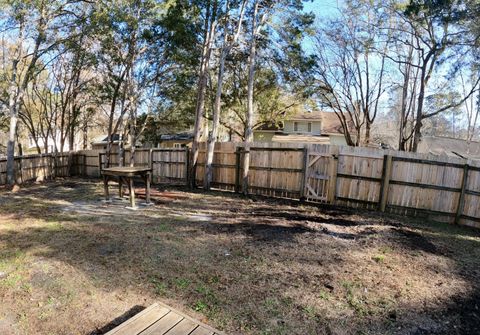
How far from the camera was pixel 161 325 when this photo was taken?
253cm

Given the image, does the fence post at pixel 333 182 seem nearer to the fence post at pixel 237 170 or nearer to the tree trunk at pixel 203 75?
the fence post at pixel 237 170

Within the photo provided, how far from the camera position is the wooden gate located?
802cm

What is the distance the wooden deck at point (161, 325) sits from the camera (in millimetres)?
2436

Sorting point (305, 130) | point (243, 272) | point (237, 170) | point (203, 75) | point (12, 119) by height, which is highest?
point (203, 75)

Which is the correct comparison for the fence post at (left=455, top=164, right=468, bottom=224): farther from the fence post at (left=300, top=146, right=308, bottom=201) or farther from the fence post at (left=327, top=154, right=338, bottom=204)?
the fence post at (left=300, top=146, right=308, bottom=201)

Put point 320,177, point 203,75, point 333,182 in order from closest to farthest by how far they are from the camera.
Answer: point 333,182, point 320,177, point 203,75

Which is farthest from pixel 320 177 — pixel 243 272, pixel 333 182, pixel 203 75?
pixel 203 75

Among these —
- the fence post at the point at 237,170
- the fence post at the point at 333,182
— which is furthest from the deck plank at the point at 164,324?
the fence post at the point at 237,170

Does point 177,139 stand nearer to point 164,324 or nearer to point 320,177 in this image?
point 320,177

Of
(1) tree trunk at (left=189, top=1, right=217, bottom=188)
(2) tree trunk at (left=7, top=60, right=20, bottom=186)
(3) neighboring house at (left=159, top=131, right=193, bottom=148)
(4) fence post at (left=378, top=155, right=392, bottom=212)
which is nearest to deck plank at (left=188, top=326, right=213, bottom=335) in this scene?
(4) fence post at (left=378, top=155, right=392, bottom=212)

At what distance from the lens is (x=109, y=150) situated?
46.1 feet

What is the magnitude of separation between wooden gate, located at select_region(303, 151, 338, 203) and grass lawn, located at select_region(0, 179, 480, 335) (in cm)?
174

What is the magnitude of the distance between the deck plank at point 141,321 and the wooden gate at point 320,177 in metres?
6.15

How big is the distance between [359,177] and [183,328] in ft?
20.7
